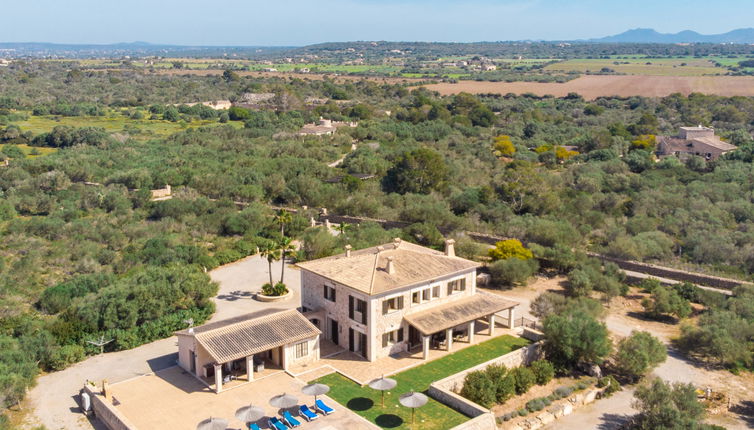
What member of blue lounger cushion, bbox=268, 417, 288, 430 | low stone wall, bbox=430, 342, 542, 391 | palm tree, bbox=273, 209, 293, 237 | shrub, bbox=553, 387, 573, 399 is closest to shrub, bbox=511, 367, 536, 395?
low stone wall, bbox=430, 342, 542, 391

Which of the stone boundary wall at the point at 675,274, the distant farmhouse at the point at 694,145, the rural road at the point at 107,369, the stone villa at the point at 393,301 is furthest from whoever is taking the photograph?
the distant farmhouse at the point at 694,145

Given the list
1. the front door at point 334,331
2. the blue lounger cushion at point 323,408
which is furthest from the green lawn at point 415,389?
the front door at point 334,331

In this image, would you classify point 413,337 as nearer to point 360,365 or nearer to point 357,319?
point 357,319

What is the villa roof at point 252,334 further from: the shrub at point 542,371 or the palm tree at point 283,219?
the palm tree at point 283,219

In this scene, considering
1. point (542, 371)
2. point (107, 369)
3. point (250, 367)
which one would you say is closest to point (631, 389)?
point (542, 371)

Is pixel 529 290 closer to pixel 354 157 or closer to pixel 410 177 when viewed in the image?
pixel 410 177

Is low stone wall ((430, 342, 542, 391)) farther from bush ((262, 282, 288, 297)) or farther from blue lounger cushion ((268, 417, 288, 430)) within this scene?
bush ((262, 282, 288, 297))
